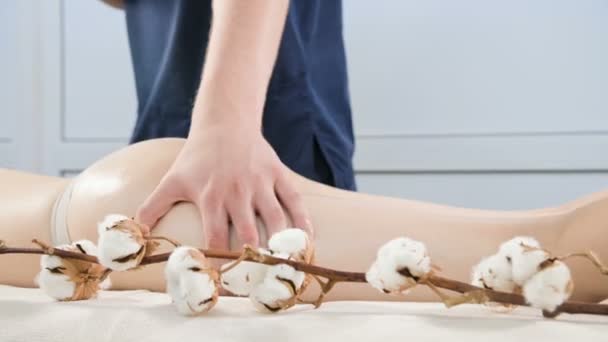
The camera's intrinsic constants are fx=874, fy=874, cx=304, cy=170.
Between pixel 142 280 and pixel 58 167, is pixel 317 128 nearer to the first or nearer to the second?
pixel 142 280

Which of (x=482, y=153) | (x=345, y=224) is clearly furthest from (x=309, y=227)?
(x=482, y=153)

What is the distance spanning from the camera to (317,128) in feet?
3.94

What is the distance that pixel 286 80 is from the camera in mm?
1179

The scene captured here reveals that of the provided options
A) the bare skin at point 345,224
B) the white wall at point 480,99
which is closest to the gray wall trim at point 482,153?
the white wall at point 480,99

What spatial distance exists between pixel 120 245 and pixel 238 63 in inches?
14.2

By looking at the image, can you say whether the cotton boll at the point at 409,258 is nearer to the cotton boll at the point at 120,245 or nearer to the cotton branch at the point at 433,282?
the cotton branch at the point at 433,282

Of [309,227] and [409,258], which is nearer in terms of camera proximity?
[409,258]

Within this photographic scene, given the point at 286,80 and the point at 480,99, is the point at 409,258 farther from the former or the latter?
the point at 480,99

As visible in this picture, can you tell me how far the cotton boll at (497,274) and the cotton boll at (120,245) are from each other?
0.20 m

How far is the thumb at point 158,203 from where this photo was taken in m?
0.69

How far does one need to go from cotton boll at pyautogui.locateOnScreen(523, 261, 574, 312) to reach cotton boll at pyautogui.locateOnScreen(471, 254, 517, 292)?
14mm

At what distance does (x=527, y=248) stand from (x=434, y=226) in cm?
23

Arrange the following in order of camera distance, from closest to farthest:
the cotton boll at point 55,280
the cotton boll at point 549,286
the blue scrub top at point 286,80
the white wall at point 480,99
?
the cotton boll at point 549,286 → the cotton boll at point 55,280 → the blue scrub top at point 286,80 → the white wall at point 480,99

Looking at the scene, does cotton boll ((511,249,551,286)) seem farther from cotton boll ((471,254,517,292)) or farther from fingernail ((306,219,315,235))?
fingernail ((306,219,315,235))
